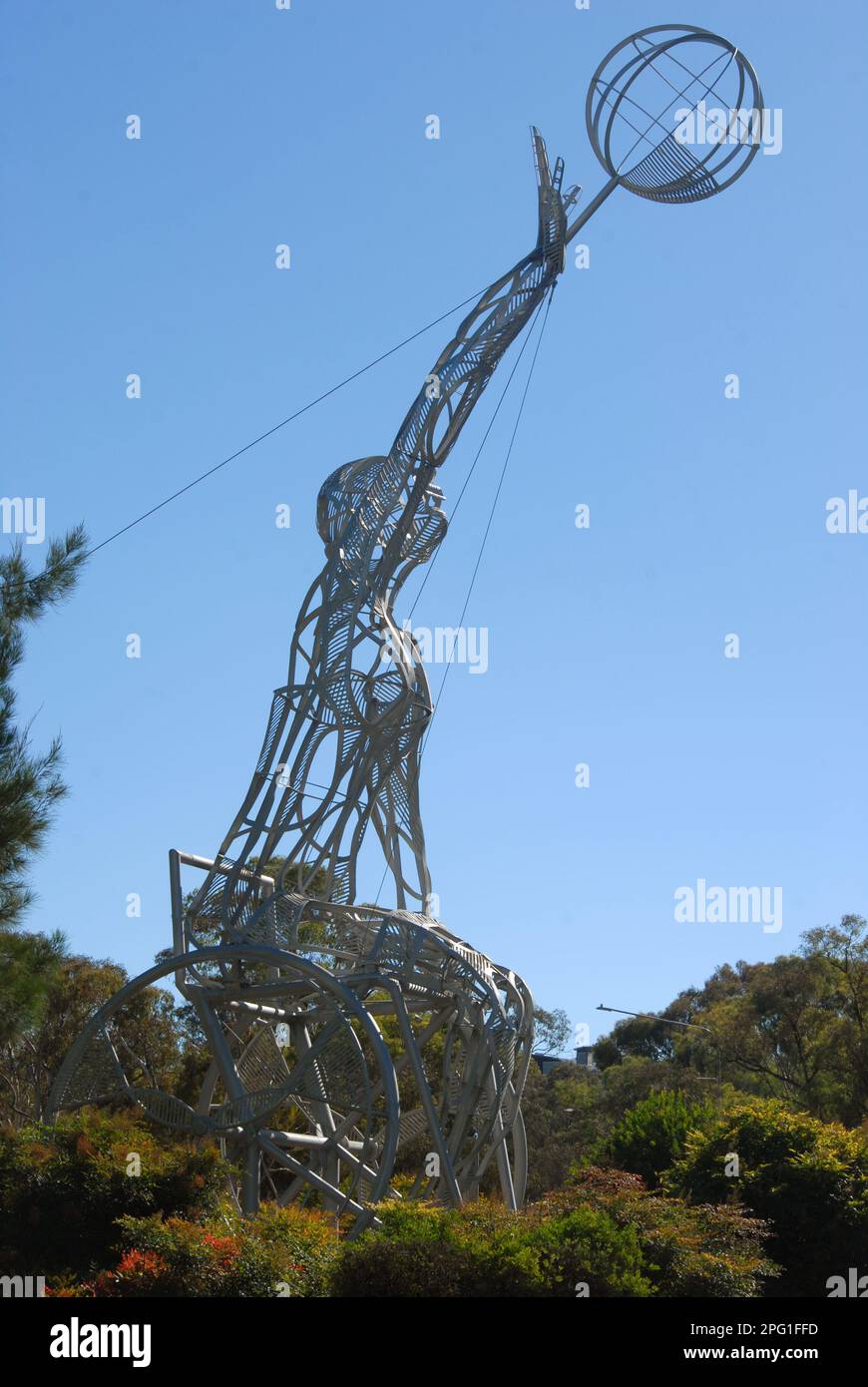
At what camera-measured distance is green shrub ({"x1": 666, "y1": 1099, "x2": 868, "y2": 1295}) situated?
19.4 metres

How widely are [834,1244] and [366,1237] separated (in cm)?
883

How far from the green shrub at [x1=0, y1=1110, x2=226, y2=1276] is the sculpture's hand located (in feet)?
38.2

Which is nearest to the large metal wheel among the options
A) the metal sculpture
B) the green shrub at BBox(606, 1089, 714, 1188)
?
the metal sculpture

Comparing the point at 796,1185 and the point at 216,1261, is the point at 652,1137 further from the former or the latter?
the point at 216,1261

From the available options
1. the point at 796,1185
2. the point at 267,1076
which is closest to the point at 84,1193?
the point at 267,1076

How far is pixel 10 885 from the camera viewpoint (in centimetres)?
1516

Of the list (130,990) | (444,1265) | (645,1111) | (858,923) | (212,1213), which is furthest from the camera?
(858,923)

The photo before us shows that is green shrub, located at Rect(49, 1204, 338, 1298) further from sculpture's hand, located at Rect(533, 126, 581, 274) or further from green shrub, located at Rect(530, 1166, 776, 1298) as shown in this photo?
sculpture's hand, located at Rect(533, 126, 581, 274)

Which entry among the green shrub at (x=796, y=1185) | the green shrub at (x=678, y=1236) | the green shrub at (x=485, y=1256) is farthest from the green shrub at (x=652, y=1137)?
the green shrub at (x=485, y=1256)

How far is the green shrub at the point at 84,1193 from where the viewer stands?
47.6ft

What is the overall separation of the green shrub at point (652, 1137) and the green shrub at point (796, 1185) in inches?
198

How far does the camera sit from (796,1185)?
1984 cm

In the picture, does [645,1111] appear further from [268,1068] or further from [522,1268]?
[522,1268]
